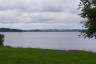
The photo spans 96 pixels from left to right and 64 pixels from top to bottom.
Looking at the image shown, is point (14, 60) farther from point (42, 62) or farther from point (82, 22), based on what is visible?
point (82, 22)

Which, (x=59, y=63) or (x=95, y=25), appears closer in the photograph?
(x=59, y=63)

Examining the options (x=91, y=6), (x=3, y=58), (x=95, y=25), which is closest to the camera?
(x=3, y=58)

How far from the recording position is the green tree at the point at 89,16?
2923cm

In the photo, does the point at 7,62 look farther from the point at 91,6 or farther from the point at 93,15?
the point at 91,6

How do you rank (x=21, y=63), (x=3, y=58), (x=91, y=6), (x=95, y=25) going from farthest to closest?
(x=91, y=6) < (x=95, y=25) < (x=3, y=58) < (x=21, y=63)

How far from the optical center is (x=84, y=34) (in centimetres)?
3212

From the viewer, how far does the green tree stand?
29231mm

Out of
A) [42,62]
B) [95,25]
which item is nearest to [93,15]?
[95,25]

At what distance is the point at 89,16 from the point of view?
2980 cm

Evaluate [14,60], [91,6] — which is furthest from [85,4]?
[14,60]

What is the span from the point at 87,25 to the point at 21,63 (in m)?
13.7

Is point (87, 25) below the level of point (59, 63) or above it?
above

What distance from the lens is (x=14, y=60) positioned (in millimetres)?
20062

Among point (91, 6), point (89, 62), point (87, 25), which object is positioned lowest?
point (89, 62)
